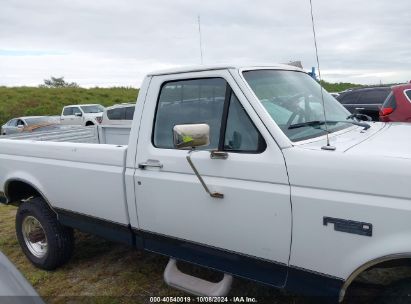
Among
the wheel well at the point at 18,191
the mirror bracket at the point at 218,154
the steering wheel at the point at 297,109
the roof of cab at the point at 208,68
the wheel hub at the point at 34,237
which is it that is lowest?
the wheel hub at the point at 34,237

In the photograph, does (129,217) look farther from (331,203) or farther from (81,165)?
(331,203)

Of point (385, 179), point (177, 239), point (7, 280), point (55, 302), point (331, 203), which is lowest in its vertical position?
point (55, 302)

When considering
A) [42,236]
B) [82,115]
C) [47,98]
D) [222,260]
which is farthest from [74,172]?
[47,98]

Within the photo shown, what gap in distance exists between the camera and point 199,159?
2.85 m

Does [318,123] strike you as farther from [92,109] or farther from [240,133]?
[92,109]

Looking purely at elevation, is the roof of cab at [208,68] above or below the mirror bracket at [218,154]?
above

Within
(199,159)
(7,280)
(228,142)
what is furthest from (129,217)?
(7,280)

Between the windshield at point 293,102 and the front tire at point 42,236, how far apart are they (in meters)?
2.57

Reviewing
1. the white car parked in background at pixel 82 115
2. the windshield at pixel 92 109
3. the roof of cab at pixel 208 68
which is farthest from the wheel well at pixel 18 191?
the windshield at pixel 92 109

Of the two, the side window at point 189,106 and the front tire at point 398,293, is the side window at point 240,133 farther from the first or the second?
the front tire at point 398,293

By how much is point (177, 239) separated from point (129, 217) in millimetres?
503

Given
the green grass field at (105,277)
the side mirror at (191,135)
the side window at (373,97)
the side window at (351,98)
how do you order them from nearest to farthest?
the side mirror at (191,135), the green grass field at (105,277), the side window at (373,97), the side window at (351,98)

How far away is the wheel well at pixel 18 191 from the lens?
4422mm

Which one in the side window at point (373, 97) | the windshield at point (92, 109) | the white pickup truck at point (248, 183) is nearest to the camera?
the white pickup truck at point (248, 183)
